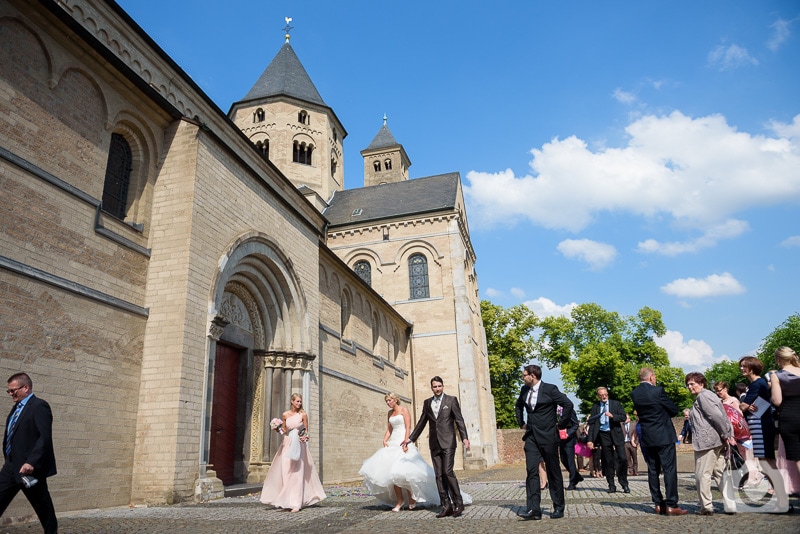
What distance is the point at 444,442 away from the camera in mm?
7082

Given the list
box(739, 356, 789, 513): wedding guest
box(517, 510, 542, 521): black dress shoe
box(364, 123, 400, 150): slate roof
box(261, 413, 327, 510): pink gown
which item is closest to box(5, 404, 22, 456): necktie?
box(261, 413, 327, 510): pink gown

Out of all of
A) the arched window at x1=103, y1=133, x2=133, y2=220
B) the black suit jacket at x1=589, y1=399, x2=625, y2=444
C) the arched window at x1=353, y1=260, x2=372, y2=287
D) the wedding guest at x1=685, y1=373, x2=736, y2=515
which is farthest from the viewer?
the arched window at x1=353, y1=260, x2=372, y2=287

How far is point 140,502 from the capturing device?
28.3 feet

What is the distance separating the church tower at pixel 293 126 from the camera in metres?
32.8

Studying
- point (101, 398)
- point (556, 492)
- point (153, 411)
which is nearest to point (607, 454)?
point (556, 492)

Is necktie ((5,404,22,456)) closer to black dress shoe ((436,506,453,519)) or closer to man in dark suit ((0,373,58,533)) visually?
man in dark suit ((0,373,58,533))

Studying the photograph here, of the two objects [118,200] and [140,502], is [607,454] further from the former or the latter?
[118,200]

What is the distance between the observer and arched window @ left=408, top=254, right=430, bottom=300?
30.1 metres

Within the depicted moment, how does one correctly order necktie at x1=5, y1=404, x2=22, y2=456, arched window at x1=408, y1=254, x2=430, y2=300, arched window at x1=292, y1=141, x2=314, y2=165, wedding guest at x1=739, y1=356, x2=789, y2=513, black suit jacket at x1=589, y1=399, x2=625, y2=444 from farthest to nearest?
arched window at x1=292, y1=141, x2=314, y2=165, arched window at x1=408, y1=254, x2=430, y2=300, black suit jacket at x1=589, y1=399, x2=625, y2=444, wedding guest at x1=739, y1=356, x2=789, y2=513, necktie at x1=5, y1=404, x2=22, y2=456

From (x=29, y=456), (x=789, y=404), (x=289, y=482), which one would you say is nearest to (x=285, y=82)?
(x=289, y=482)

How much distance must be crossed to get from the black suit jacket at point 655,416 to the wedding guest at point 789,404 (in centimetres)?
104

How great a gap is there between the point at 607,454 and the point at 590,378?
33.1 meters

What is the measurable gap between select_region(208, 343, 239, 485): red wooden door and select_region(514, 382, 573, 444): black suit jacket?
24.4 feet

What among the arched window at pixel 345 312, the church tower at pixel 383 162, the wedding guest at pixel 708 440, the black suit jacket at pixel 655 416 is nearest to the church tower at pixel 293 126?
the church tower at pixel 383 162
